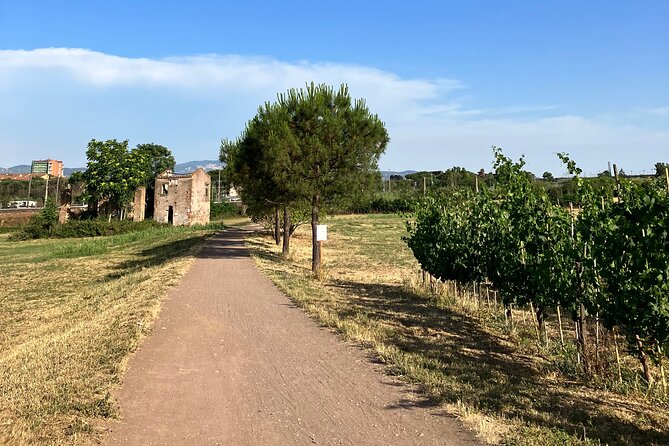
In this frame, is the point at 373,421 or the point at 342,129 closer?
the point at 373,421

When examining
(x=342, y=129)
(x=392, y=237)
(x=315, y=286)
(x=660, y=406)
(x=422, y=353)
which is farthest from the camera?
(x=392, y=237)

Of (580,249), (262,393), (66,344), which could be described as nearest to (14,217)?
(66,344)

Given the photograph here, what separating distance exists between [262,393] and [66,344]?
4534mm

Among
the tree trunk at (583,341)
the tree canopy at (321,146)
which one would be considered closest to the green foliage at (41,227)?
the tree canopy at (321,146)

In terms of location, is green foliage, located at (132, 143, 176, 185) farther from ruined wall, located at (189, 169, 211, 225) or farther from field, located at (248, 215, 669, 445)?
field, located at (248, 215, 669, 445)

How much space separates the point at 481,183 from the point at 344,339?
7.38 metres

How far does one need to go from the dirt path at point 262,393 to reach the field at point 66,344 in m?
0.38

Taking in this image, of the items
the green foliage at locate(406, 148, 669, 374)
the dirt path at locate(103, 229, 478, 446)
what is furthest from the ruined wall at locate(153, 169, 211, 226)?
the dirt path at locate(103, 229, 478, 446)

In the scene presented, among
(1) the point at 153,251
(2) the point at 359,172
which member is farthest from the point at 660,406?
(1) the point at 153,251

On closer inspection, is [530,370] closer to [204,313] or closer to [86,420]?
[86,420]

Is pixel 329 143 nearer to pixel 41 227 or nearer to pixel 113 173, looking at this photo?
pixel 41 227

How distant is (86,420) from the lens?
503 centimetres

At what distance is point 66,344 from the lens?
8336 mm

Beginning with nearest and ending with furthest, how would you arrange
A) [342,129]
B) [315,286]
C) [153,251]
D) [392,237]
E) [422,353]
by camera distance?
[422,353]
[315,286]
[342,129]
[153,251]
[392,237]
